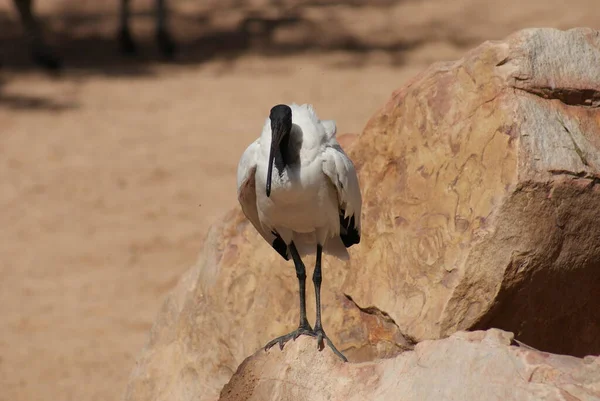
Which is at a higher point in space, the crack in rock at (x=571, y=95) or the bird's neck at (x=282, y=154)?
the crack in rock at (x=571, y=95)

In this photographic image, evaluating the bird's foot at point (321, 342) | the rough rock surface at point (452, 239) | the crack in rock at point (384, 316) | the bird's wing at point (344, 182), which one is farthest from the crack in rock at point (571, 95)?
the bird's foot at point (321, 342)

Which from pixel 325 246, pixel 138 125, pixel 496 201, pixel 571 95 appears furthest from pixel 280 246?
pixel 138 125

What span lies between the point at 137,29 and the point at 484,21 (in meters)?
6.73

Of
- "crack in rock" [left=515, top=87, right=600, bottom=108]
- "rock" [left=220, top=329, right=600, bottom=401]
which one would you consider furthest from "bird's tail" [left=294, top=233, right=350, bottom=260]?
"crack in rock" [left=515, top=87, right=600, bottom=108]

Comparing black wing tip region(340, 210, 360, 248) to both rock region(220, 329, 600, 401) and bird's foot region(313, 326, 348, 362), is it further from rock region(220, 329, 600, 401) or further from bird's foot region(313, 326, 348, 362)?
rock region(220, 329, 600, 401)

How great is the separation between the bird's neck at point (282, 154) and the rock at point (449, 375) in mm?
847

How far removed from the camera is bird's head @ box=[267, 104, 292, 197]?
4.46 meters

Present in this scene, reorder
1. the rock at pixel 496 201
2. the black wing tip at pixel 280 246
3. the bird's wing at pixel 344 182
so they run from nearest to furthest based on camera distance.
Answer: the bird's wing at pixel 344 182 < the rock at pixel 496 201 < the black wing tip at pixel 280 246

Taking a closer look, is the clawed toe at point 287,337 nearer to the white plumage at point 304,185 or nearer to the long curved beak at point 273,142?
the white plumage at point 304,185

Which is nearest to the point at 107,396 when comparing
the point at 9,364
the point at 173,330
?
the point at 9,364

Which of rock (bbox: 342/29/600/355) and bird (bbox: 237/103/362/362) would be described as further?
rock (bbox: 342/29/600/355)

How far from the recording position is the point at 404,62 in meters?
16.6

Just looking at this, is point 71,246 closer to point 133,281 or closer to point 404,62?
point 133,281

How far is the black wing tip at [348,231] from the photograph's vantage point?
5016 millimetres
